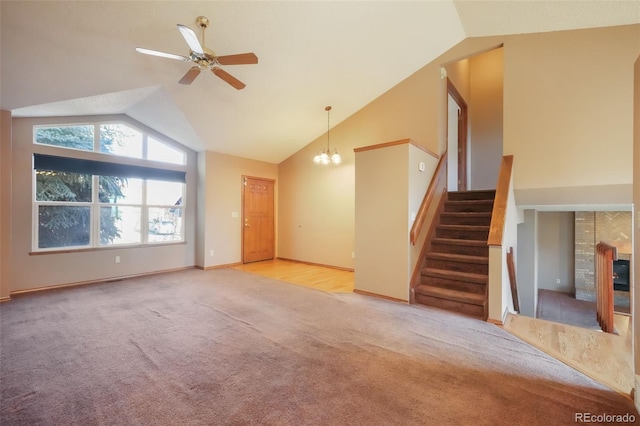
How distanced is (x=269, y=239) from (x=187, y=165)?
110 inches

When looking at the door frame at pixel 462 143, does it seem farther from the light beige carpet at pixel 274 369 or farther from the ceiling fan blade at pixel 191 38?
the ceiling fan blade at pixel 191 38

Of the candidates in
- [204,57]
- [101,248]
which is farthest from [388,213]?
[101,248]

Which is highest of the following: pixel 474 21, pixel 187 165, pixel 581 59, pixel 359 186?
pixel 474 21

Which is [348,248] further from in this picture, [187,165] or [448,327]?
[187,165]

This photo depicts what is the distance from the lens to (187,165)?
6125 millimetres

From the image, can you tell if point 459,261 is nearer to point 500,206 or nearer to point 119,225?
point 500,206

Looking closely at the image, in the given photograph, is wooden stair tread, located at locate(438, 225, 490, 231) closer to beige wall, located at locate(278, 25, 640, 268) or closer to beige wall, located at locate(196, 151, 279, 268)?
beige wall, located at locate(278, 25, 640, 268)

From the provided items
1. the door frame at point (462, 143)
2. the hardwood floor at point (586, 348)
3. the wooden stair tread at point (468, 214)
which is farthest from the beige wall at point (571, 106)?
the hardwood floor at point (586, 348)

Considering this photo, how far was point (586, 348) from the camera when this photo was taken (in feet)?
8.46

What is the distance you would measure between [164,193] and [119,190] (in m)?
0.82

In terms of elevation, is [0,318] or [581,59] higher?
[581,59]

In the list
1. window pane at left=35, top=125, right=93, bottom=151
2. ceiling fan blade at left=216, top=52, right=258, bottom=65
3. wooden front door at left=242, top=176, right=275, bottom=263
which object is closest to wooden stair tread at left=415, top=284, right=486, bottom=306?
ceiling fan blade at left=216, top=52, right=258, bottom=65

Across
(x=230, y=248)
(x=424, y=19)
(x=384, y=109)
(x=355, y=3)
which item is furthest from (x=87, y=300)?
(x=424, y=19)

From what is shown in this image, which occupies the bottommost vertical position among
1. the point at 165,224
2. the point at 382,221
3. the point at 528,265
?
the point at 528,265
